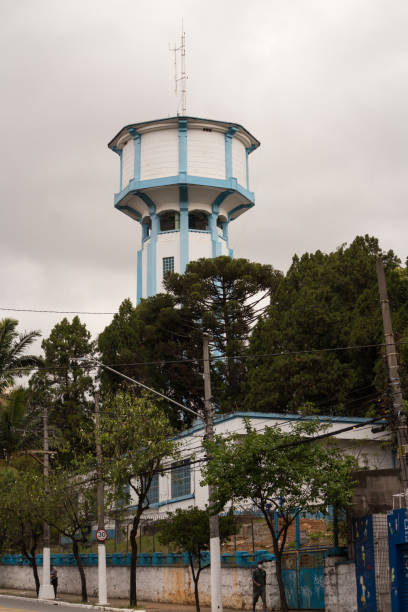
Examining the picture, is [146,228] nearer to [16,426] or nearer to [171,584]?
[16,426]

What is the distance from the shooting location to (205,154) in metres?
61.0

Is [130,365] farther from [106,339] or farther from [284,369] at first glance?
[284,369]

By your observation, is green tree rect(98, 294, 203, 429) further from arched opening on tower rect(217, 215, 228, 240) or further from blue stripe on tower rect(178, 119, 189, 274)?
arched opening on tower rect(217, 215, 228, 240)

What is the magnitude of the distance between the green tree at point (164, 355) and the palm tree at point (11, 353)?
5173 mm

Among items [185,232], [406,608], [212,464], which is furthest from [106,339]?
[406,608]

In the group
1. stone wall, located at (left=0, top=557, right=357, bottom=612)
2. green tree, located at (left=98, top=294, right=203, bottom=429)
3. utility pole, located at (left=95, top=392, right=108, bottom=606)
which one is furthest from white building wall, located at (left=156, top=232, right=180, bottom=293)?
utility pole, located at (left=95, top=392, right=108, bottom=606)

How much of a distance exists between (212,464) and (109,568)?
1482 centimetres

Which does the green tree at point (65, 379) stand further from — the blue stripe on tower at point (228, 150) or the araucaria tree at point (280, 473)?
the araucaria tree at point (280, 473)

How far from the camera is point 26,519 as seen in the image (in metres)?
37.2

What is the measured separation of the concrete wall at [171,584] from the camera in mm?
27438

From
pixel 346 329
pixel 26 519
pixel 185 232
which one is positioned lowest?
pixel 26 519

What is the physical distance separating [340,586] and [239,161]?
44.0m

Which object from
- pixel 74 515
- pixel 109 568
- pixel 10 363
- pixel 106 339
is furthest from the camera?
pixel 106 339

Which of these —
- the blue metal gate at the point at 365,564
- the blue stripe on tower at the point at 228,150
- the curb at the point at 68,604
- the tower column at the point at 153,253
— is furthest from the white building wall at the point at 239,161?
the blue metal gate at the point at 365,564
